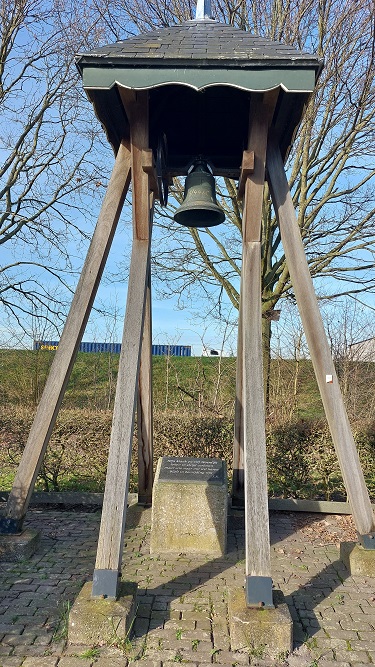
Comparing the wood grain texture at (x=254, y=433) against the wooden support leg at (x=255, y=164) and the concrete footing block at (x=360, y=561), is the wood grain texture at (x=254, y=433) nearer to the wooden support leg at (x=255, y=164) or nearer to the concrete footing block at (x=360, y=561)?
the wooden support leg at (x=255, y=164)

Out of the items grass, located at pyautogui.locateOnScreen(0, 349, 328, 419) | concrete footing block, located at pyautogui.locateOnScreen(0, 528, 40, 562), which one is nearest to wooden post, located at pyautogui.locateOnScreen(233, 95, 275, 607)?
concrete footing block, located at pyautogui.locateOnScreen(0, 528, 40, 562)

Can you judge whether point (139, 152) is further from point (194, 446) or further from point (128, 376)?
point (194, 446)

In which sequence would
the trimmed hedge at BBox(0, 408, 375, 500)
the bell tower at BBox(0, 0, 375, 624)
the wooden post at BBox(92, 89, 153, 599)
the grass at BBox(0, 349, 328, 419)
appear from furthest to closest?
the grass at BBox(0, 349, 328, 419), the trimmed hedge at BBox(0, 408, 375, 500), the bell tower at BBox(0, 0, 375, 624), the wooden post at BBox(92, 89, 153, 599)

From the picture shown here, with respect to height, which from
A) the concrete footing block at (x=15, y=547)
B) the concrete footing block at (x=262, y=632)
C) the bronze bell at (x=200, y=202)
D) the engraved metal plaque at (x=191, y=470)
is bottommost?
the concrete footing block at (x=262, y=632)

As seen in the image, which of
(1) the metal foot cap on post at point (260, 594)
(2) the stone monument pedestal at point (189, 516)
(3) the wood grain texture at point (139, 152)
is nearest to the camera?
(1) the metal foot cap on post at point (260, 594)

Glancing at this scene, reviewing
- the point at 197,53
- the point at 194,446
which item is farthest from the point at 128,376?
the point at 194,446

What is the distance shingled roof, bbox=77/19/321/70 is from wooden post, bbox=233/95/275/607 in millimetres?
344

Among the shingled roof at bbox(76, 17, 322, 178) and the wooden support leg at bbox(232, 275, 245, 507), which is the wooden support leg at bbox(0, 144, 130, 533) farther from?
the wooden support leg at bbox(232, 275, 245, 507)

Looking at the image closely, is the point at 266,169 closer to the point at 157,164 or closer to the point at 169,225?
the point at 157,164

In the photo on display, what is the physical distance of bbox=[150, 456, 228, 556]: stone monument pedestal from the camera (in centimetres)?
484

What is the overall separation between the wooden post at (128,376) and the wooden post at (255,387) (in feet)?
2.59

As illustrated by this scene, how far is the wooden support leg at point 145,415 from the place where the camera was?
18.5ft

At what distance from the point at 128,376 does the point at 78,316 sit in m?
0.87

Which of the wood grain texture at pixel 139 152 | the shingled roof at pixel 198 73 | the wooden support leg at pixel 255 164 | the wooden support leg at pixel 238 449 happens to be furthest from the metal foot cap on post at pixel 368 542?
the shingled roof at pixel 198 73
